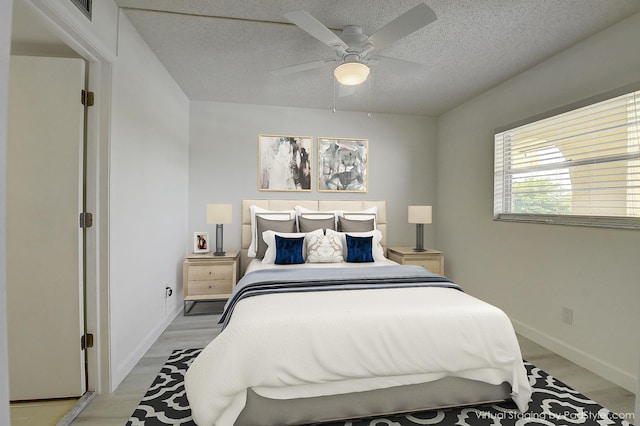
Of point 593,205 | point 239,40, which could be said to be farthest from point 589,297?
point 239,40

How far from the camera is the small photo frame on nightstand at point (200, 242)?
3773mm

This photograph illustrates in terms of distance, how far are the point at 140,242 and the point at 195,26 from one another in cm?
177

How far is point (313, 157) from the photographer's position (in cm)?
424

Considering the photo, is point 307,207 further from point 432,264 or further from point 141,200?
point 141,200

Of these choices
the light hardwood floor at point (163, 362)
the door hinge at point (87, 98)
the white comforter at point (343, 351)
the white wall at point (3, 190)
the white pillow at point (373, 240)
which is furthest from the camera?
the white pillow at point (373, 240)

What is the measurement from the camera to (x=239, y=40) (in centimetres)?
248

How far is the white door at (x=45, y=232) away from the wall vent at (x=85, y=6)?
0.33m

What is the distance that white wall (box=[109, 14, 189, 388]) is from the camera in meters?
2.14

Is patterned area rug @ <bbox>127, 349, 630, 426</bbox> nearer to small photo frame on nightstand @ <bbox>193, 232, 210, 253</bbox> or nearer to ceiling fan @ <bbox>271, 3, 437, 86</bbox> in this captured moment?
small photo frame on nightstand @ <bbox>193, 232, 210, 253</bbox>

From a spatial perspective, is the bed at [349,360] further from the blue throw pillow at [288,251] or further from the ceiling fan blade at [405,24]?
the ceiling fan blade at [405,24]

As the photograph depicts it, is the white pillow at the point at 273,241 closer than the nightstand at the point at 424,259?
Yes

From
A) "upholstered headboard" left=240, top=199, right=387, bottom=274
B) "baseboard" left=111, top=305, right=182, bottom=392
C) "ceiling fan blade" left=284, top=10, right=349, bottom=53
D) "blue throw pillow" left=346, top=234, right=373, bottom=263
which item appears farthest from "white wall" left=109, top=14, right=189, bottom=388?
"blue throw pillow" left=346, top=234, right=373, bottom=263

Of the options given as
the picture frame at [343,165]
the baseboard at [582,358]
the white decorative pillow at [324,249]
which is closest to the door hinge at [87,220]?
the white decorative pillow at [324,249]

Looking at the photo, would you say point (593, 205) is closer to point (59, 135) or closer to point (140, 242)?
point (140, 242)
